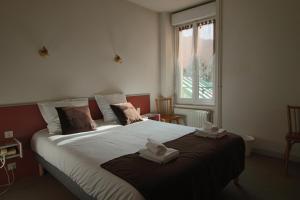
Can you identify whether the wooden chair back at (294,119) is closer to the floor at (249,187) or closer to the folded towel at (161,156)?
the floor at (249,187)

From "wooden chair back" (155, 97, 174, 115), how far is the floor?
200 centimetres

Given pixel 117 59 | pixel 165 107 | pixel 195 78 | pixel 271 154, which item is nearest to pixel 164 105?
pixel 165 107

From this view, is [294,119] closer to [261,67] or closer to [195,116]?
[261,67]

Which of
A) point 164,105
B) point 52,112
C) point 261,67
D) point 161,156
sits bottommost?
point 161,156

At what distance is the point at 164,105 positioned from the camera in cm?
448

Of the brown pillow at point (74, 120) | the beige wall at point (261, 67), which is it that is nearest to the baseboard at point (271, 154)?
the beige wall at point (261, 67)

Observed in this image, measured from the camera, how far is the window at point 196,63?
13.1 ft

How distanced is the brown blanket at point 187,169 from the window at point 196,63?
2.00 m

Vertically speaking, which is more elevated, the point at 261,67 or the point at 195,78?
the point at 261,67

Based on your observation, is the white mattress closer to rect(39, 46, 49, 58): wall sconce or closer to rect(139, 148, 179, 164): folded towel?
rect(139, 148, 179, 164): folded towel

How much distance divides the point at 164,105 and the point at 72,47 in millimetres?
2262

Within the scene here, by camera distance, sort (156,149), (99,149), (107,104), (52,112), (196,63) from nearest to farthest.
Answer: (156,149) → (99,149) → (52,112) → (107,104) → (196,63)

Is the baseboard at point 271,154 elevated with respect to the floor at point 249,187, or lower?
elevated

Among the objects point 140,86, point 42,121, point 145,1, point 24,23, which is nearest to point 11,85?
point 42,121
